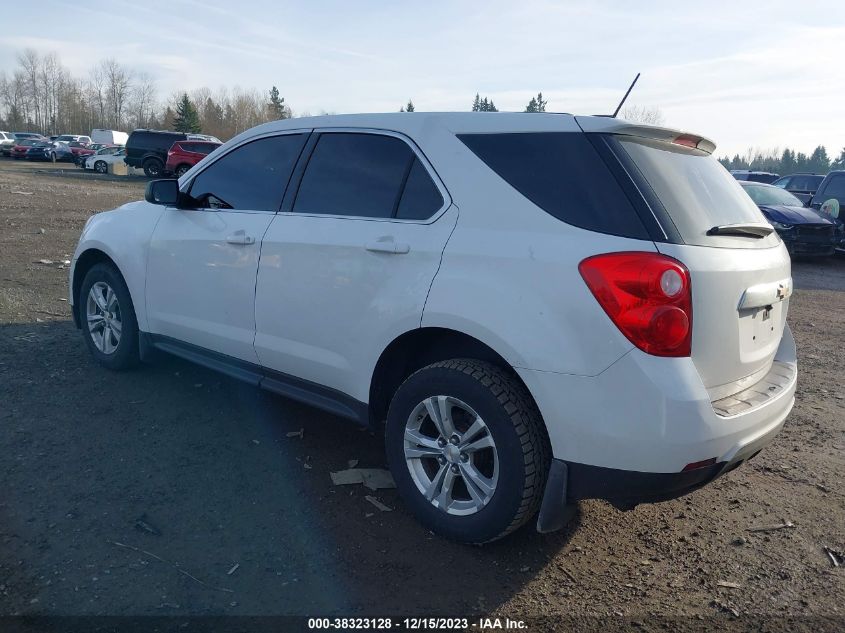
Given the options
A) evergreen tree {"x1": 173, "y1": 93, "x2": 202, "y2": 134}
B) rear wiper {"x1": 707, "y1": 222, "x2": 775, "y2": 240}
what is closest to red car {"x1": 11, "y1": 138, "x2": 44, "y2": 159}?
evergreen tree {"x1": 173, "y1": 93, "x2": 202, "y2": 134}

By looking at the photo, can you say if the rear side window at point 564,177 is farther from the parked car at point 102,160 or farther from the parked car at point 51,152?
the parked car at point 51,152

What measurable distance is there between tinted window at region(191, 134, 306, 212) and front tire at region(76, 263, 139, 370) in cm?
105

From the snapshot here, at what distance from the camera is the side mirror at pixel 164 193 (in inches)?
176

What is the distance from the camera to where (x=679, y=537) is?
10.9ft

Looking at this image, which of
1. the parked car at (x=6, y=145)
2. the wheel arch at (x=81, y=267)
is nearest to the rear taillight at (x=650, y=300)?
the wheel arch at (x=81, y=267)

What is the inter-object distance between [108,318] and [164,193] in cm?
120

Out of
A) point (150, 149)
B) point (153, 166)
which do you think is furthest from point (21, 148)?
point (153, 166)

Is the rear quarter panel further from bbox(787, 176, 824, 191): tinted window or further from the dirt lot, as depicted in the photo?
bbox(787, 176, 824, 191): tinted window

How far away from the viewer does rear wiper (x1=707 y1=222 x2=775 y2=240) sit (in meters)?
2.89

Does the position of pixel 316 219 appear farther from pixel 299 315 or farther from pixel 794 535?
pixel 794 535

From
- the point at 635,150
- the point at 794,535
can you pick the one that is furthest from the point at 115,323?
the point at 794,535

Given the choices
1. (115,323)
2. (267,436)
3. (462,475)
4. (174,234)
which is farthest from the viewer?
(115,323)

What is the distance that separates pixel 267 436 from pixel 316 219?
1.40 metres

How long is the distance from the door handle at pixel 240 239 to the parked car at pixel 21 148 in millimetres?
49006
